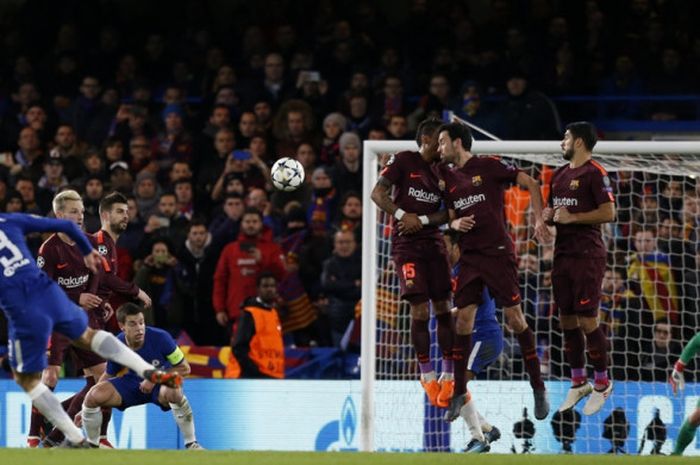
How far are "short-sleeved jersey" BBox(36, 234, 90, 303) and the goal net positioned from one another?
7.69 feet

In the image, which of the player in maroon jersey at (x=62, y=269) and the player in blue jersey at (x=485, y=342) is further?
the player in blue jersey at (x=485, y=342)

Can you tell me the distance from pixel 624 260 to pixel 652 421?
60.7 inches

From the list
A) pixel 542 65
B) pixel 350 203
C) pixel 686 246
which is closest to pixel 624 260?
pixel 686 246

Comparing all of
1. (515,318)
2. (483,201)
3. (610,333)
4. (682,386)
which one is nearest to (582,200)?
(483,201)

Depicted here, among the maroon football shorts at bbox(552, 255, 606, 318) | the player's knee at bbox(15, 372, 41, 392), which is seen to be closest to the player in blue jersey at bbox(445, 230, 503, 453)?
the maroon football shorts at bbox(552, 255, 606, 318)

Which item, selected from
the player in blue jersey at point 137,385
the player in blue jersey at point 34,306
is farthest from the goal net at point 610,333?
the player in blue jersey at point 34,306

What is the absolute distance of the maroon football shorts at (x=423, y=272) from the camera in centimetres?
1135

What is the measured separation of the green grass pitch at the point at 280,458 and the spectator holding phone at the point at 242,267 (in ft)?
15.1

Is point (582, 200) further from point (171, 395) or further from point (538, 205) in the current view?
point (171, 395)

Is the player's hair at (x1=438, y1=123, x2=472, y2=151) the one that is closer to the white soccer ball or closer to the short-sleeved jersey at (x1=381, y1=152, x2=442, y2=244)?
the short-sleeved jersey at (x1=381, y1=152, x2=442, y2=244)

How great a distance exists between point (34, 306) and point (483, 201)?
135 inches

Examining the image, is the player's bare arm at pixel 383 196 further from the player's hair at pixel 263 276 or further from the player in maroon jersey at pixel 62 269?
the player's hair at pixel 263 276

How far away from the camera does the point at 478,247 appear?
433 inches

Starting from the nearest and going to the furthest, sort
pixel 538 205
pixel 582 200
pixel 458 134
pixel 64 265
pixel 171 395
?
1. pixel 538 205
2. pixel 582 200
3. pixel 458 134
4. pixel 171 395
5. pixel 64 265
